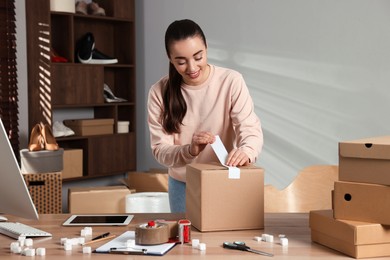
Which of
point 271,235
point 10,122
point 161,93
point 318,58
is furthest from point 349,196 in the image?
point 10,122

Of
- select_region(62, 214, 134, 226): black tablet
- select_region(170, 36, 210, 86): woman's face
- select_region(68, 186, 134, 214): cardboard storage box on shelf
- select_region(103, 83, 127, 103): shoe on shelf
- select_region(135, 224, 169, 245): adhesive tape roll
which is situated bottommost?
select_region(68, 186, 134, 214): cardboard storage box on shelf

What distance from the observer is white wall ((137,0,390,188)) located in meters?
4.41

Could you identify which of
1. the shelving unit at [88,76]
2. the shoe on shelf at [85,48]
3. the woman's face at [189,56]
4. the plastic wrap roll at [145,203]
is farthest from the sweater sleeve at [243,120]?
the shoe on shelf at [85,48]

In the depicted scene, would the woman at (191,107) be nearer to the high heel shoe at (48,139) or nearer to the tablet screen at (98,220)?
the tablet screen at (98,220)

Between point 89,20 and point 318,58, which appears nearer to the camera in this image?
point 318,58

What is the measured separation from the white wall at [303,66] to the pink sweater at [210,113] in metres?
2.17

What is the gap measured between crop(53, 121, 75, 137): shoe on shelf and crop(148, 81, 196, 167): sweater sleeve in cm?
285

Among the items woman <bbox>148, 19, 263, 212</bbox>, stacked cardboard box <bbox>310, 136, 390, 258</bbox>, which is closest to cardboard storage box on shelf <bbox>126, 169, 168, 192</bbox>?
woman <bbox>148, 19, 263, 212</bbox>

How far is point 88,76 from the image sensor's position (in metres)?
5.43

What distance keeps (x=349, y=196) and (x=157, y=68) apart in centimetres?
419

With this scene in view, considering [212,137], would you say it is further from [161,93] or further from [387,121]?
[387,121]

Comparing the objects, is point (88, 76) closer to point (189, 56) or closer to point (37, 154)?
point (37, 154)

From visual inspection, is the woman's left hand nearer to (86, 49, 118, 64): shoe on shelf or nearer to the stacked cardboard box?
the stacked cardboard box

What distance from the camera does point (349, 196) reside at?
171 centimetres
